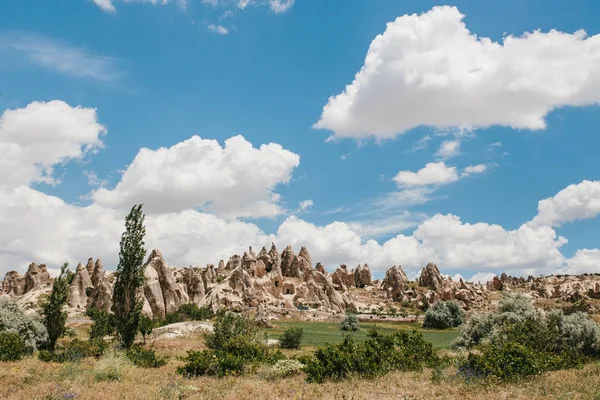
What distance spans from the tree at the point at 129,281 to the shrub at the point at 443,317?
56882 millimetres

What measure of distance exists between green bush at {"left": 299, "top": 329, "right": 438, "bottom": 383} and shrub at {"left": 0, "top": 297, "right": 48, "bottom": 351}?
21.2 meters

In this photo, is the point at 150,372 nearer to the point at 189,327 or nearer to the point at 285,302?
the point at 189,327

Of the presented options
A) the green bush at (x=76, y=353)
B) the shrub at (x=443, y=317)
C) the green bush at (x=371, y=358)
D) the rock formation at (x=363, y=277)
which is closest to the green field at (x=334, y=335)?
the shrub at (x=443, y=317)

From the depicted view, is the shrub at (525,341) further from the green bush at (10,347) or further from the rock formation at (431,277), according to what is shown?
the rock formation at (431,277)

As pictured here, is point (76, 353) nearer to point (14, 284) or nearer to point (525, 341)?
point (525, 341)

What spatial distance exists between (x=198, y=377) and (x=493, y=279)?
146 meters

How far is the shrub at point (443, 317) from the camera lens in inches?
3007

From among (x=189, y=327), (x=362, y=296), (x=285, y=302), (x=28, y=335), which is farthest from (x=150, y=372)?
(x=362, y=296)

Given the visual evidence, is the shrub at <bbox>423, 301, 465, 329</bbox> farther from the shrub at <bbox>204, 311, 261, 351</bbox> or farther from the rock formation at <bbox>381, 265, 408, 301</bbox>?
the shrub at <bbox>204, 311, 261, 351</bbox>

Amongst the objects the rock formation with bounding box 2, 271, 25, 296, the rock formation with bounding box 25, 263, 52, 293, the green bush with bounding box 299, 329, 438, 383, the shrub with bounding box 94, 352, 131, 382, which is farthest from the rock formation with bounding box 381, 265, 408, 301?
the shrub with bounding box 94, 352, 131, 382

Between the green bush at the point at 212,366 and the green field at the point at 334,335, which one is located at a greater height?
the green bush at the point at 212,366

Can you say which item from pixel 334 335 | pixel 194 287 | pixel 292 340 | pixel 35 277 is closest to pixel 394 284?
pixel 194 287

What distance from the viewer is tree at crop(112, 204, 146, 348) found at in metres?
33.8

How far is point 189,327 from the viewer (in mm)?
50812
